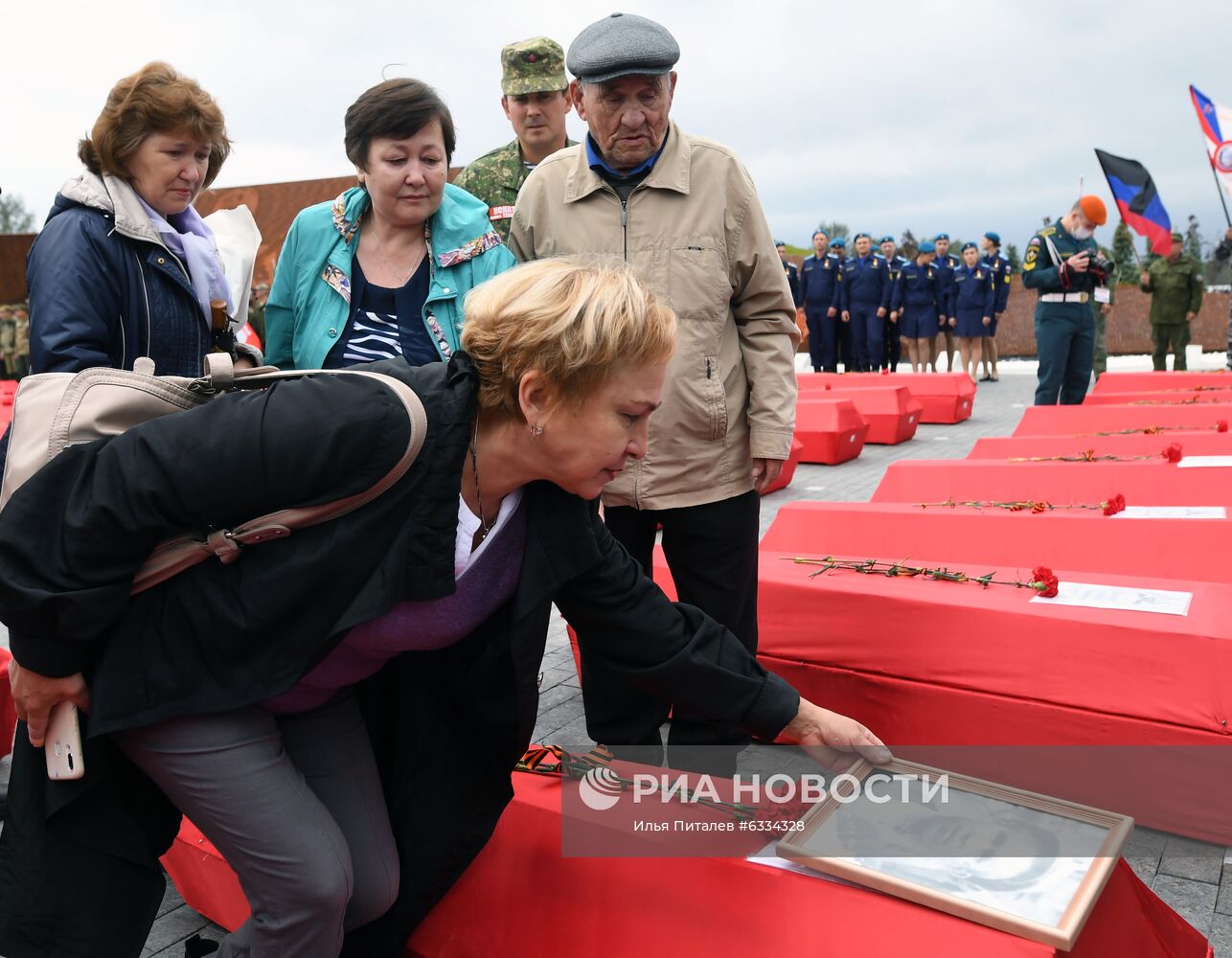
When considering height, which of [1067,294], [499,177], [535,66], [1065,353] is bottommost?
[1065,353]

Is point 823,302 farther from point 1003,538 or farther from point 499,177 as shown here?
point 499,177

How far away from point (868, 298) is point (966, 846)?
533 inches

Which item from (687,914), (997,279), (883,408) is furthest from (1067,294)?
(997,279)

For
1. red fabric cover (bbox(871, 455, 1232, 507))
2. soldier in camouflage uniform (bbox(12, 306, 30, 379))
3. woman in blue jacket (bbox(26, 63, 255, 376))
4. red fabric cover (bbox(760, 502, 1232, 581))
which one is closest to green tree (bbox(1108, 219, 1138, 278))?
soldier in camouflage uniform (bbox(12, 306, 30, 379))

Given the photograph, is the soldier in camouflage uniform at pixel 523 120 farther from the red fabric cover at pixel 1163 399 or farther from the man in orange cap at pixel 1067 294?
the man in orange cap at pixel 1067 294

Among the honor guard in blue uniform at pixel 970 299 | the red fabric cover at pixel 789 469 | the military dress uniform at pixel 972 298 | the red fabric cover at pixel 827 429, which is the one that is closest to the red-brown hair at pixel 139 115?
the red fabric cover at pixel 789 469

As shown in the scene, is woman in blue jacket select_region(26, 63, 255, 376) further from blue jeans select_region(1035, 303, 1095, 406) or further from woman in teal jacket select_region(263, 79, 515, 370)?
blue jeans select_region(1035, 303, 1095, 406)

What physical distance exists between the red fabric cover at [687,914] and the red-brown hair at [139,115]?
1629 mm

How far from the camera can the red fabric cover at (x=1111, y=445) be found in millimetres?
4699

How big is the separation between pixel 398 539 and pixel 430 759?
57 cm

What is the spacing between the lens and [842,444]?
328 inches

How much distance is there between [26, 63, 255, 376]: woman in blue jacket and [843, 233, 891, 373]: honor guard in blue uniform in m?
12.8

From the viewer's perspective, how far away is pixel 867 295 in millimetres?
14594

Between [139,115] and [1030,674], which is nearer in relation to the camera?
[139,115]
